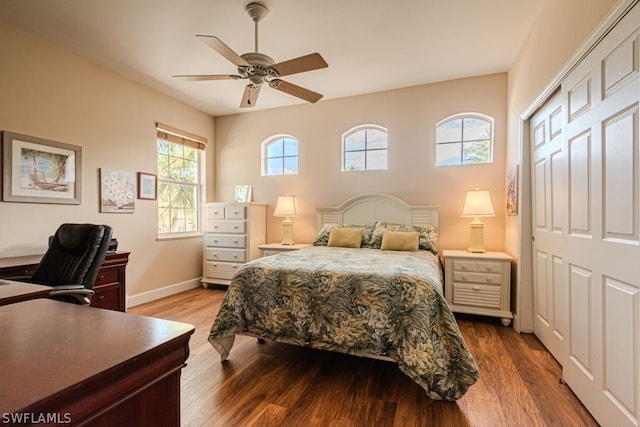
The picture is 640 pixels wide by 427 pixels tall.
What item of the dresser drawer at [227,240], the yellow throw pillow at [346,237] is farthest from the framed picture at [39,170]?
the yellow throw pillow at [346,237]

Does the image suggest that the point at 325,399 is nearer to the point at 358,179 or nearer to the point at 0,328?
the point at 0,328

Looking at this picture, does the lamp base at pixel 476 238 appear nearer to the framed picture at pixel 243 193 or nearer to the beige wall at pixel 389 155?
the beige wall at pixel 389 155

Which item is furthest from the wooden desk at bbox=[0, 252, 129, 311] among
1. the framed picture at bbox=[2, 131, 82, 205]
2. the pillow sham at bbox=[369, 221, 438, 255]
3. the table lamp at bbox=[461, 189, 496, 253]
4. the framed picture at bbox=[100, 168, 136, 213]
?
the table lamp at bbox=[461, 189, 496, 253]

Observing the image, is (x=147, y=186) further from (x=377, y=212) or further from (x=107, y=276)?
(x=377, y=212)

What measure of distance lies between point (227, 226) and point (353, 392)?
3072 mm

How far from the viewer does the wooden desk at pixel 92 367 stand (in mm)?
503

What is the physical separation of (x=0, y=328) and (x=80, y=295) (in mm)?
1269

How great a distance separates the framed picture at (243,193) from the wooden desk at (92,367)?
12.8ft

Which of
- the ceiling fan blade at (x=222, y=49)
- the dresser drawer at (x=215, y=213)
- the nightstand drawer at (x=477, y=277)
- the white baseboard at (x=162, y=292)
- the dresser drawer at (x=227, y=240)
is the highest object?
the ceiling fan blade at (x=222, y=49)

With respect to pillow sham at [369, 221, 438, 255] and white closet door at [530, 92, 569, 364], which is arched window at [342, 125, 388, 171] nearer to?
pillow sham at [369, 221, 438, 255]

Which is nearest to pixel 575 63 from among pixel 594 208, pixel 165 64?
pixel 594 208

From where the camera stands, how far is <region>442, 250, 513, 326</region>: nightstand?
302 centimetres

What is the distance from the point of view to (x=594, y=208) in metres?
1.64

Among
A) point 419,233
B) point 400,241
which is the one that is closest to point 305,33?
point 400,241
